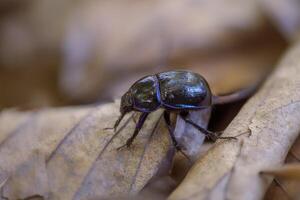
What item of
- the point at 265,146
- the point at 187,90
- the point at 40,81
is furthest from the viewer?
the point at 40,81

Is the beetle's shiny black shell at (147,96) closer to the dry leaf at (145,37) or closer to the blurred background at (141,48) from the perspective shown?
the blurred background at (141,48)

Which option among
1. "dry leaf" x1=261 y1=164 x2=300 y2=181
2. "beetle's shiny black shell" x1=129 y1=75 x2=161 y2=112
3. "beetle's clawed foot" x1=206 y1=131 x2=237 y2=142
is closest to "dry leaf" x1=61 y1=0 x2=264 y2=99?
"beetle's shiny black shell" x1=129 y1=75 x2=161 y2=112

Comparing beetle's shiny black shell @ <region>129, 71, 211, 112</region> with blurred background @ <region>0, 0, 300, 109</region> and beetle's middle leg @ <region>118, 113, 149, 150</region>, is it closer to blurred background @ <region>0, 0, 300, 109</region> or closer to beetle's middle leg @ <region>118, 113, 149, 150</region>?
beetle's middle leg @ <region>118, 113, 149, 150</region>

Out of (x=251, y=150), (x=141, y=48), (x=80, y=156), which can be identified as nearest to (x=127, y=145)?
(x=80, y=156)

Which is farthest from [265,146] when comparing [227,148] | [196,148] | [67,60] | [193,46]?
[67,60]

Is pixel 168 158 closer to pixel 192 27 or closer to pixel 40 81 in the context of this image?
pixel 192 27

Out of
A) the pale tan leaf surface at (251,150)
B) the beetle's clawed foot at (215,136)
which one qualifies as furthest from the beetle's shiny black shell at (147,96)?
the pale tan leaf surface at (251,150)

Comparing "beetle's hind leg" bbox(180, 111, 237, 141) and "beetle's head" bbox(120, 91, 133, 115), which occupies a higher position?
"beetle's head" bbox(120, 91, 133, 115)
